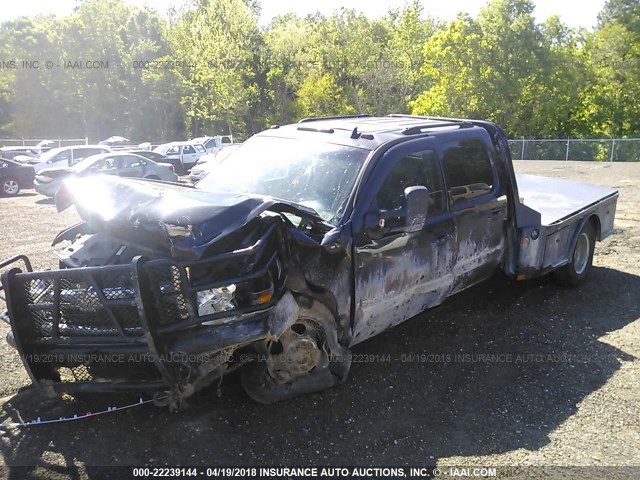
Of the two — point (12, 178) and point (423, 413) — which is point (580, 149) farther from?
point (423, 413)

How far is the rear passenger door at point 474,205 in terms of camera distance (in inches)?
184

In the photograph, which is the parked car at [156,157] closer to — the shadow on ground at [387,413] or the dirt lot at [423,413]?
the dirt lot at [423,413]

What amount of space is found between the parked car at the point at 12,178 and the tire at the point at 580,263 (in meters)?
17.8

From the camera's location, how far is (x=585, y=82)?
132 feet

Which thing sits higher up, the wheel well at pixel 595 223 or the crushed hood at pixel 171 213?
the crushed hood at pixel 171 213

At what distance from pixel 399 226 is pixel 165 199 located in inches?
63.8

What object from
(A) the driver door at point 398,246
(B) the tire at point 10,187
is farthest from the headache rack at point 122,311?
(B) the tire at point 10,187

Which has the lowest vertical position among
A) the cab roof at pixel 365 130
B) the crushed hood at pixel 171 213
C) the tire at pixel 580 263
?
the tire at pixel 580 263

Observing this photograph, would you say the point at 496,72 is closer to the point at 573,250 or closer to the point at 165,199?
the point at 573,250

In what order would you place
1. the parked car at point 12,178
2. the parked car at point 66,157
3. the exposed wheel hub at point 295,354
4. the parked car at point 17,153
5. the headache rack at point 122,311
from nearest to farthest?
the headache rack at point 122,311, the exposed wheel hub at point 295,354, the parked car at point 12,178, the parked car at point 66,157, the parked car at point 17,153

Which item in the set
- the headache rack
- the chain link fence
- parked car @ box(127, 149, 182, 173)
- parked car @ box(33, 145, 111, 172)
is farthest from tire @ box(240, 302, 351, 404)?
the chain link fence

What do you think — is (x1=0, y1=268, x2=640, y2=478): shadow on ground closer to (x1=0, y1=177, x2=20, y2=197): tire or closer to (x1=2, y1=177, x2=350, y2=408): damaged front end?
(x1=2, y1=177, x2=350, y2=408): damaged front end

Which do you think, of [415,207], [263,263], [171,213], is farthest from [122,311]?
[415,207]

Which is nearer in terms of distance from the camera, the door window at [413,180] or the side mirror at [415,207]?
the side mirror at [415,207]
